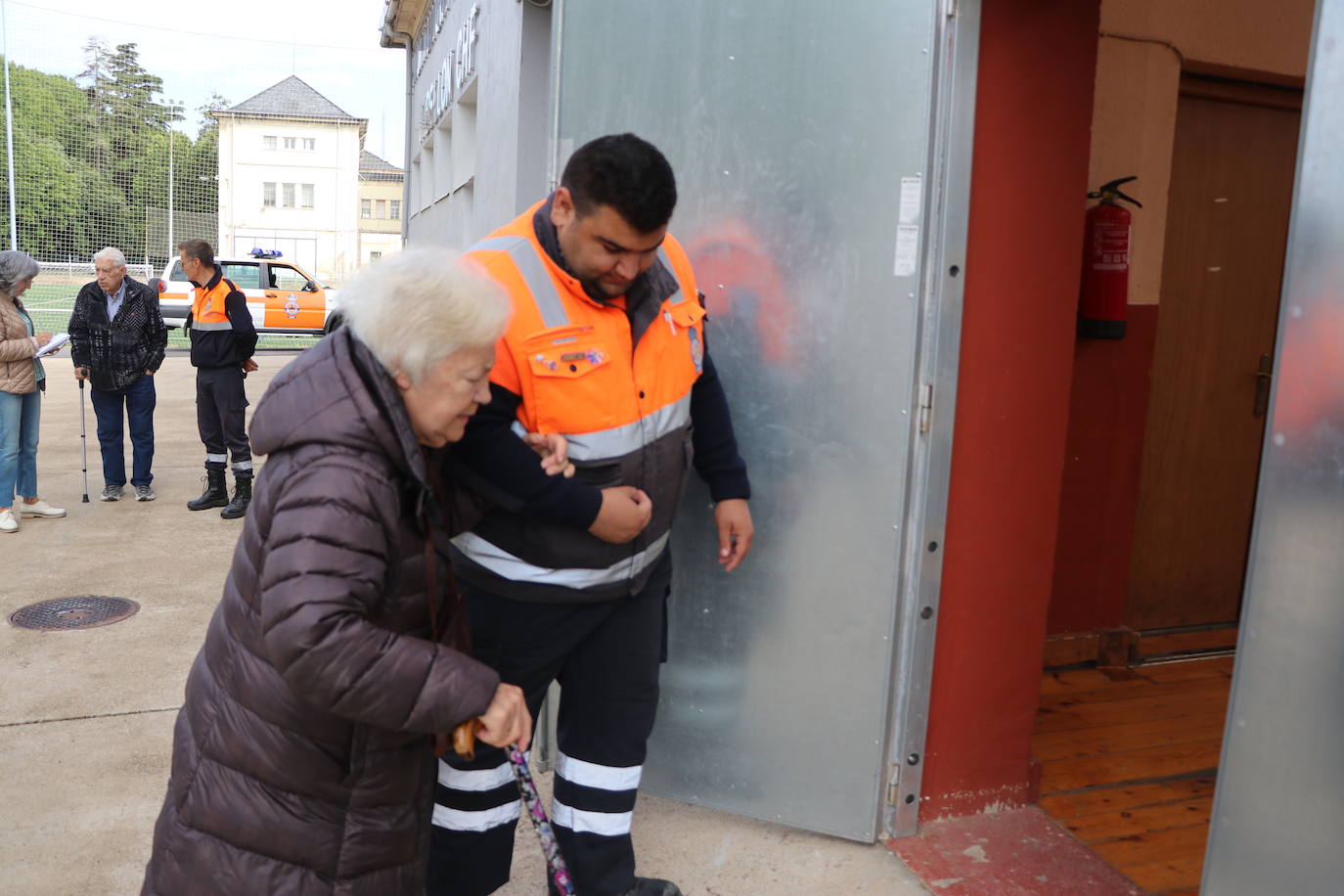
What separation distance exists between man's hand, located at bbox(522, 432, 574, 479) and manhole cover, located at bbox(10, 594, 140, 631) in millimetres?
3634

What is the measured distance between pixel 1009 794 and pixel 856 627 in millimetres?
791

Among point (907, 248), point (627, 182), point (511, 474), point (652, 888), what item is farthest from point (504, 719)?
point (907, 248)

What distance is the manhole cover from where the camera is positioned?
16.3 ft

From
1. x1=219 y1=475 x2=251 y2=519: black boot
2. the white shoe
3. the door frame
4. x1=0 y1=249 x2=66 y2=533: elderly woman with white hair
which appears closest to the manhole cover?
x1=0 y1=249 x2=66 y2=533: elderly woman with white hair

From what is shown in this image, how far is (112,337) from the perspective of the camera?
280 inches

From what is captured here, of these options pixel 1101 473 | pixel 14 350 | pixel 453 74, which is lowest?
pixel 1101 473


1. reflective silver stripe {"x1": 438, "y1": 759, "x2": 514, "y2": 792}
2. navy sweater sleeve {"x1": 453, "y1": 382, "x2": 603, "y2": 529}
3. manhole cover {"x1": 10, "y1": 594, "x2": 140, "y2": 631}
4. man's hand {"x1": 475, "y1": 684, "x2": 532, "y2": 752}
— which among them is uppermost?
navy sweater sleeve {"x1": 453, "y1": 382, "x2": 603, "y2": 529}

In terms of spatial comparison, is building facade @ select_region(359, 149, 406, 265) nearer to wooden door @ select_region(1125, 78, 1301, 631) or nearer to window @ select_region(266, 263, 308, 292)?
window @ select_region(266, 263, 308, 292)

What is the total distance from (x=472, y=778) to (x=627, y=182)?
4.52ft

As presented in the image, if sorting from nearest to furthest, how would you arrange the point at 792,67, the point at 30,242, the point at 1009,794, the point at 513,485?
the point at 513,485 < the point at 792,67 < the point at 1009,794 < the point at 30,242

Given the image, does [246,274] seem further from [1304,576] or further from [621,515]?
[1304,576]

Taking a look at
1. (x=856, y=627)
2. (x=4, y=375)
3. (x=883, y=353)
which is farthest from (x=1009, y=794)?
(x=4, y=375)

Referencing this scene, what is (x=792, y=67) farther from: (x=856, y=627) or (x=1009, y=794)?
(x=1009, y=794)

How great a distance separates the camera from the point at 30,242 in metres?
24.0
